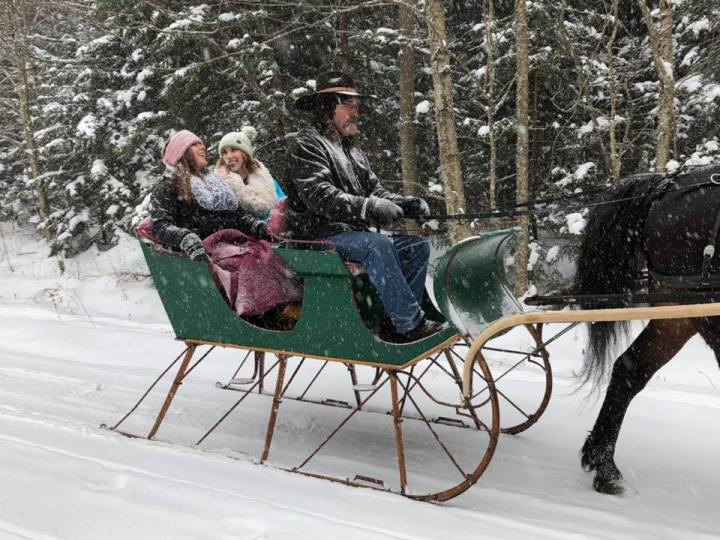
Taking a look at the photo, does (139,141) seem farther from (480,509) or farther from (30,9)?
(480,509)

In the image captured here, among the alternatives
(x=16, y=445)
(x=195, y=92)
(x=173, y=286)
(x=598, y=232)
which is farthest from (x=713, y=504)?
(x=195, y=92)

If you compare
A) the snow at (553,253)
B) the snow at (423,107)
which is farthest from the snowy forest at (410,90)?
the snow at (553,253)

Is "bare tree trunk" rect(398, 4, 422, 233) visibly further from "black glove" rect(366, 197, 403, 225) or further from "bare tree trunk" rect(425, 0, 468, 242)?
"black glove" rect(366, 197, 403, 225)

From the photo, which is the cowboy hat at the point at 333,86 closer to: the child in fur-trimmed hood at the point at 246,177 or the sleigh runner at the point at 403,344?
the sleigh runner at the point at 403,344

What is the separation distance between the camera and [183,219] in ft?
13.6

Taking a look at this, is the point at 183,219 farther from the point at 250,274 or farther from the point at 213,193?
the point at 250,274

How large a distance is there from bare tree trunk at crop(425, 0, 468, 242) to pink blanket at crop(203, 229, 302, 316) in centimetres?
390

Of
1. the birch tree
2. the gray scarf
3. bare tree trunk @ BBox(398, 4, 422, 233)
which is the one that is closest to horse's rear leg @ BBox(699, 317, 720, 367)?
the gray scarf

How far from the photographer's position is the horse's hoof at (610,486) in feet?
10.5

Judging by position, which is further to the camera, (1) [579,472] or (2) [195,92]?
(2) [195,92]

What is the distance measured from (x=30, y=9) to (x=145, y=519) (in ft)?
51.1

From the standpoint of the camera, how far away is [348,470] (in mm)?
3535

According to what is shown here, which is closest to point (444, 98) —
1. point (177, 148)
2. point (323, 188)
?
point (177, 148)

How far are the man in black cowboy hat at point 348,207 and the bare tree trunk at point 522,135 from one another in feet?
14.9
